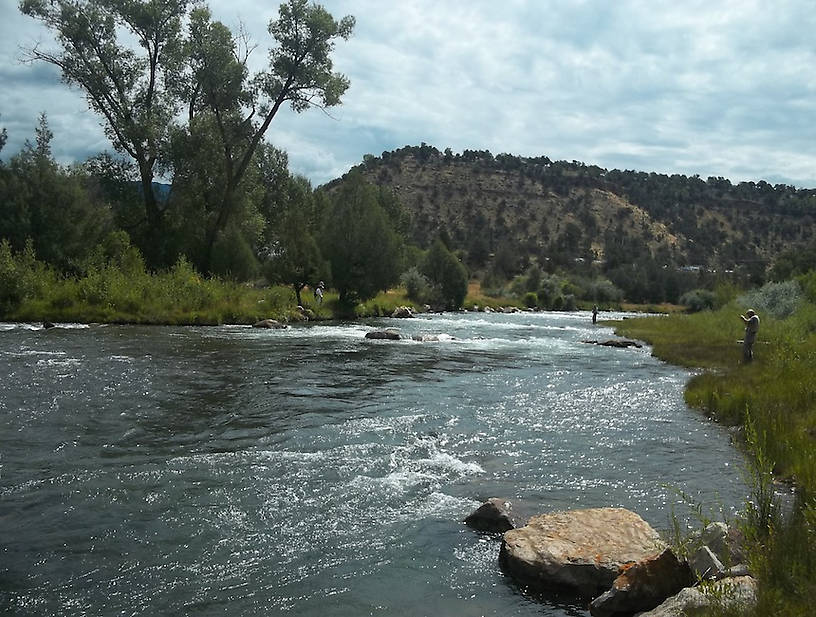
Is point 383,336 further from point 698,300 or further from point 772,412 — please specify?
point 698,300

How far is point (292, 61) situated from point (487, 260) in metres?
78.4

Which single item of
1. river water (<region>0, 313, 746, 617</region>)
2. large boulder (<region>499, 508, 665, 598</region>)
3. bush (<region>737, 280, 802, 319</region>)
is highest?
bush (<region>737, 280, 802, 319</region>)

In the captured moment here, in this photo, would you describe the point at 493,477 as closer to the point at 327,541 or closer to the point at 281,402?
the point at 327,541

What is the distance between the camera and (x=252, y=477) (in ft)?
28.6

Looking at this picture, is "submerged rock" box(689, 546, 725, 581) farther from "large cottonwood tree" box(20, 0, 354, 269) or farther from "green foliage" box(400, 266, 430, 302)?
"green foliage" box(400, 266, 430, 302)

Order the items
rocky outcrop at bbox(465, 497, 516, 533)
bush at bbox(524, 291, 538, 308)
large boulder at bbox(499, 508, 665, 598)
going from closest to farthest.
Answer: large boulder at bbox(499, 508, 665, 598), rocky outcrop at bbox(465, 497, 516, 533), bush at bbox(524, 291, 538, 308)

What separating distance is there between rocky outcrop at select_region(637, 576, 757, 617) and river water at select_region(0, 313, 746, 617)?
1.03 metres

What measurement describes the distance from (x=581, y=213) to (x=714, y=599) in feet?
463

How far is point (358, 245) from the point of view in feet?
169

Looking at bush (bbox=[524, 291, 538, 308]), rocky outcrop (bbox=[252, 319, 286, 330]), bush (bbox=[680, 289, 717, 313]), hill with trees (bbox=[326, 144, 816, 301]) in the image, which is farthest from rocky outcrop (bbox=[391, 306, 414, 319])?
hill with trees (bbox=[326, 144, 816, 301])

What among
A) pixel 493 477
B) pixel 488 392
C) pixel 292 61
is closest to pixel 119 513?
pixel 493 477

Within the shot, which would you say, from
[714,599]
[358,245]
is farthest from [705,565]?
[358,245]

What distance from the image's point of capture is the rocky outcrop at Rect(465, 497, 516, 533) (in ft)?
24.0

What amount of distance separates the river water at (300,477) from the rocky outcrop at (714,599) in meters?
1.03
